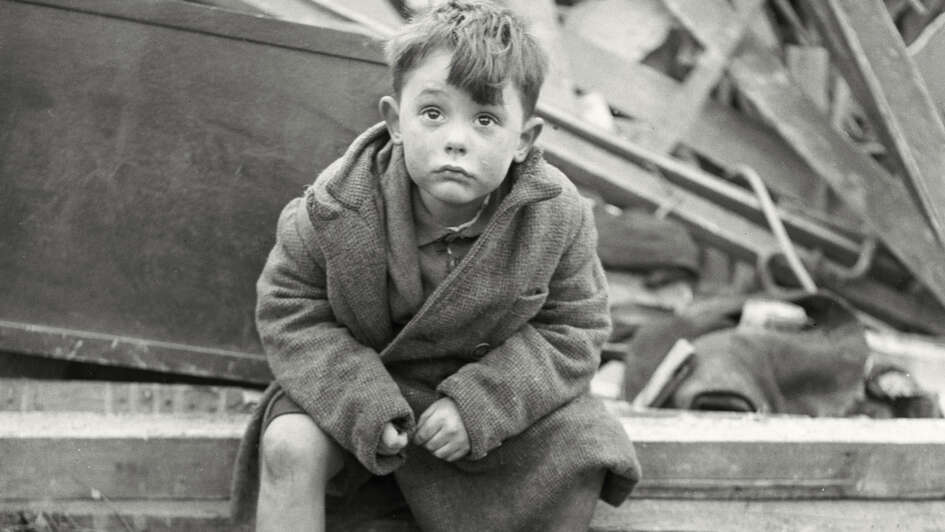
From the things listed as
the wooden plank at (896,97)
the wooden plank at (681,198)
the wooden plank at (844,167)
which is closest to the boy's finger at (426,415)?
the wooden plank at (681,198)

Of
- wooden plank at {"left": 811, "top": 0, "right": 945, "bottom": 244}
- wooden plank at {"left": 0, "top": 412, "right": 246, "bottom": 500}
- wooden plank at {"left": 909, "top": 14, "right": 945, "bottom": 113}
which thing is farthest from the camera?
wooden plank at {"left": 909, "top": 14, "right": 945, "bottom": 113}

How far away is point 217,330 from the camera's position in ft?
8.65

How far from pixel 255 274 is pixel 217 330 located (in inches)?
6.2

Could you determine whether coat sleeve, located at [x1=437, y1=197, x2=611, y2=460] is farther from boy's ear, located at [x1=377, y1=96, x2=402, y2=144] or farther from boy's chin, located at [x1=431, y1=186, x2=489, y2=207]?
boy's ear, located at [x1=377, y1=96, x2=402, y2=144]

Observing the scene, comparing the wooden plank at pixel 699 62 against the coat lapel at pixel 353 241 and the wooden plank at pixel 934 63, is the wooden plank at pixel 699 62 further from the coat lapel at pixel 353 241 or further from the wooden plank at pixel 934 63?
the coat lapel at pixel 353 241

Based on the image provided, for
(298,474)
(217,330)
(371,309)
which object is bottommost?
(217,330)

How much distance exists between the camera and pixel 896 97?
11.1 ft

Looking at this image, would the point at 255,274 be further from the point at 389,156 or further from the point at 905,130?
the point at 905,130

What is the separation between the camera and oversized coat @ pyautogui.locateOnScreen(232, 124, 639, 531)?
2.05m

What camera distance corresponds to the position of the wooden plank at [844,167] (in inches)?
149

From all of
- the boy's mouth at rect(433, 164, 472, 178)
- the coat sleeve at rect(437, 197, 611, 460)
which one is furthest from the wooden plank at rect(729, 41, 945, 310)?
the boy's mouth at rect(433, 164, 472, 178)

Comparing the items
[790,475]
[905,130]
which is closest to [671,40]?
[905,130]

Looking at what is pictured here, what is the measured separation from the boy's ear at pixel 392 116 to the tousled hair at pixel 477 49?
26 mm

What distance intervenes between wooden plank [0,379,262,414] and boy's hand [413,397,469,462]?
0.74 meters
